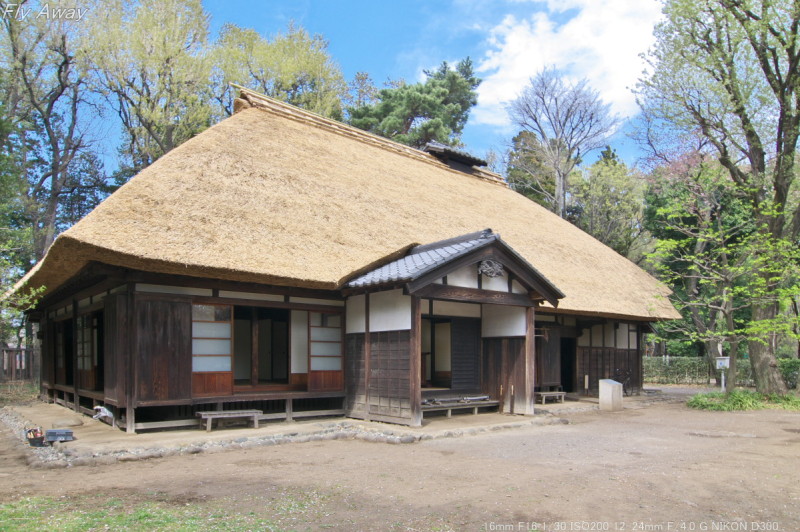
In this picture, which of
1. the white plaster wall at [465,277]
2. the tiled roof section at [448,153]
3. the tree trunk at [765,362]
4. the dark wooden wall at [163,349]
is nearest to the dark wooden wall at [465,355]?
the white plaster wall at [465,277]

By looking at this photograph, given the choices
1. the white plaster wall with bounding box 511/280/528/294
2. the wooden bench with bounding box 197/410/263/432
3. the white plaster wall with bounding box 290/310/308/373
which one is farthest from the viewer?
the white plaster wall with bounding box 511/280/528/294

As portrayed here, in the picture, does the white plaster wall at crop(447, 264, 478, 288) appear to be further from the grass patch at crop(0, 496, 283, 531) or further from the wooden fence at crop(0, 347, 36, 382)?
the wooden fence at crop(0, 347, 36, 382)

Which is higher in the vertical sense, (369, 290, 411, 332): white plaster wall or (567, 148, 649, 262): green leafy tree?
(567, 148, 649, 262): green leafy tree

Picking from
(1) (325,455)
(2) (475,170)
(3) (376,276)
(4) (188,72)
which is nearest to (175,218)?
(3) (376,276)

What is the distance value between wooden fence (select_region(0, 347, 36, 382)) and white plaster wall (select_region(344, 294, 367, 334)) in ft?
49.8

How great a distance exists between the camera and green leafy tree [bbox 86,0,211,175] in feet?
74.3

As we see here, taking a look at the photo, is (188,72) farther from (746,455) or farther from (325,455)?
(746,455)

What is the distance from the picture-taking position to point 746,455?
25.6ft

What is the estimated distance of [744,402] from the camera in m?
13.9

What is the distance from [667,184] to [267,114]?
17.0m

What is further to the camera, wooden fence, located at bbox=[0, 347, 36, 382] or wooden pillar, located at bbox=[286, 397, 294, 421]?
wooden fence, located at bbox=[0, 347, 36, 382]

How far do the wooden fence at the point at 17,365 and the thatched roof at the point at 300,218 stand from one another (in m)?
9.61

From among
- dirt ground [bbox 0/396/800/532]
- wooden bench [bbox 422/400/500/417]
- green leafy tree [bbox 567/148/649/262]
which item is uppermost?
green leafy tree [bbox 567/148/649/262]

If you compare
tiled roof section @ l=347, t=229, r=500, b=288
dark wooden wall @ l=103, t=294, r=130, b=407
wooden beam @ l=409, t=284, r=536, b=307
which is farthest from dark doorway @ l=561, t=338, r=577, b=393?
dark wooden wall @ l=103, t=294, r=130, b=407
